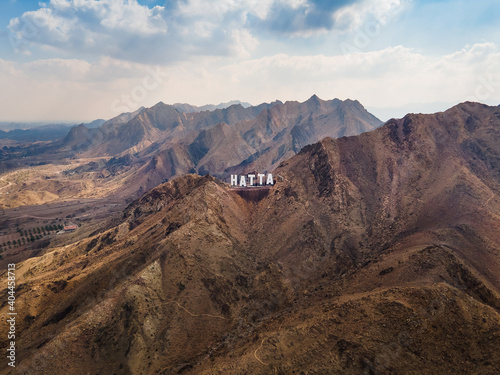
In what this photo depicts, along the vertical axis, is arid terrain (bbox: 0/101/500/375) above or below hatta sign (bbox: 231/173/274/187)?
below

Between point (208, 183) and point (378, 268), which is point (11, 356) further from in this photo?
point (378, 268)

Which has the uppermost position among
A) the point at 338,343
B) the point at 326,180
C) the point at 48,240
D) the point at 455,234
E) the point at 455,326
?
the point at 326,180

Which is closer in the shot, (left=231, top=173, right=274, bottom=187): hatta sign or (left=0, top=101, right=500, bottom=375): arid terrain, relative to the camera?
(left=0, top=101, right=500, bottom=375): arid terrain

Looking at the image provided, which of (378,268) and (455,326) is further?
(378,268)

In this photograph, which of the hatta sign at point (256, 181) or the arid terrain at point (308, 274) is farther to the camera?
the hatta sign at point (256, 181)

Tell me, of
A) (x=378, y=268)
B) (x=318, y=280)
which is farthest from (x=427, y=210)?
(x=318, y=280)

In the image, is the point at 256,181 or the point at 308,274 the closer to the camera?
the point at 308,274

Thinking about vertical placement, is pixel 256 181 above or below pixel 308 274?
above

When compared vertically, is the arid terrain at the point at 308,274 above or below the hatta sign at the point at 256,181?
below
